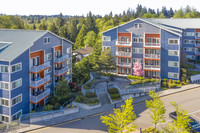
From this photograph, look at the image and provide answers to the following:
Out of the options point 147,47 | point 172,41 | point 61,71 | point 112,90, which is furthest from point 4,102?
point 172,41

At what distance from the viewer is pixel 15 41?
108 feet

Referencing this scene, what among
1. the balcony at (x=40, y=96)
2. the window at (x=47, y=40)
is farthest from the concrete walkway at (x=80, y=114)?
the window at (x=47, y=40)

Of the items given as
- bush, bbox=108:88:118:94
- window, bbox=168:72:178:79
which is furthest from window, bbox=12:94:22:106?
window, bbox=168:72:178:79

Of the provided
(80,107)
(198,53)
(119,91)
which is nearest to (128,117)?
(80,107)

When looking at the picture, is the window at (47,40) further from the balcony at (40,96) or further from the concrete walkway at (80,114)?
the concrete walkway at (80,114)

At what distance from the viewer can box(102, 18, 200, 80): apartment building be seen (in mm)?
44656

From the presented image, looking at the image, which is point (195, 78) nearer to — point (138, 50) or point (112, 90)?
point (138, 50)

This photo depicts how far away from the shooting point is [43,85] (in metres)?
36.3

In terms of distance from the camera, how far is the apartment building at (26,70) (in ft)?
94.2

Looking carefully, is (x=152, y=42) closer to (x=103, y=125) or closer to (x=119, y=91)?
(x=119, y=91)

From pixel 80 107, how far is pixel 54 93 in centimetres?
648

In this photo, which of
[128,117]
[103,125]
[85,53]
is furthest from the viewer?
[85,53]

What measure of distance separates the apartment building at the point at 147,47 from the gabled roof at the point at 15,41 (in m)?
19.7

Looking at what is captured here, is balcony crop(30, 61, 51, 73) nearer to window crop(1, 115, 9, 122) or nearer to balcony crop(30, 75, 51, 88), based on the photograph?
balcony crop(30, 75, 51, 88)
